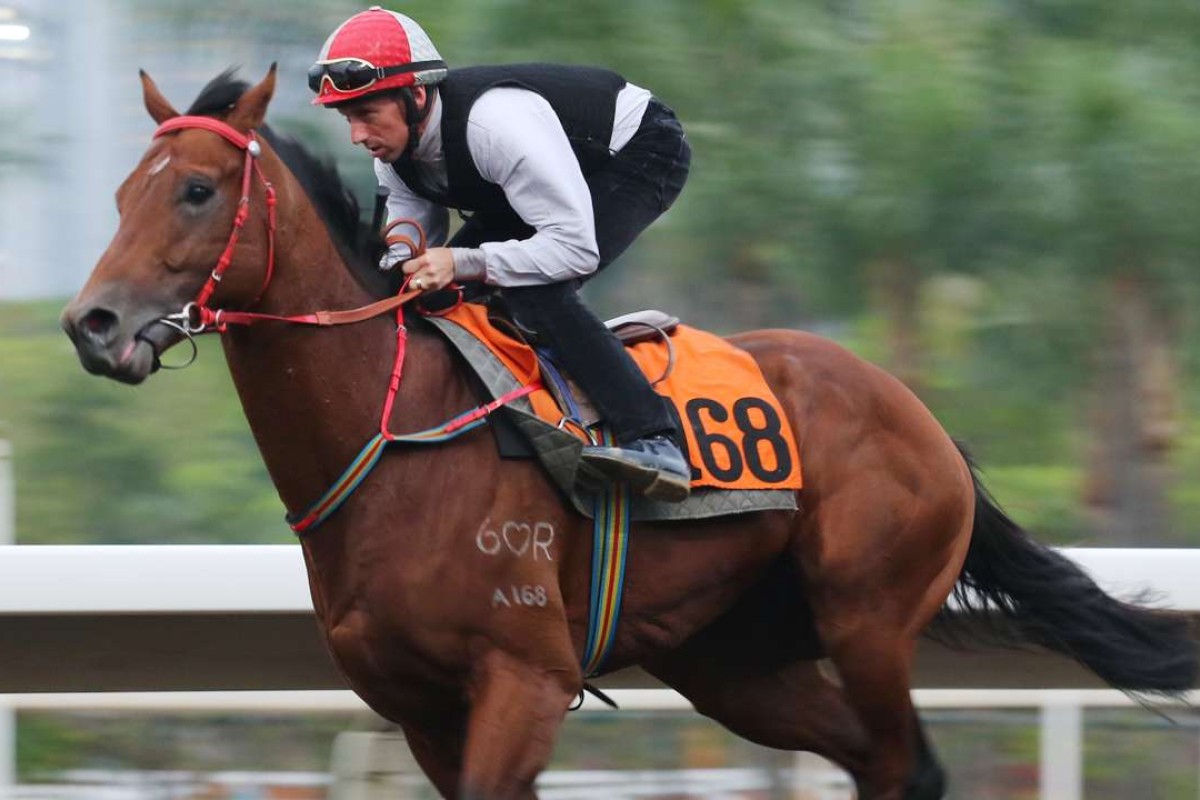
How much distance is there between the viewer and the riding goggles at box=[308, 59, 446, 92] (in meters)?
3.72

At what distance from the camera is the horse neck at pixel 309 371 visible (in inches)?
143

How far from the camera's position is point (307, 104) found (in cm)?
653

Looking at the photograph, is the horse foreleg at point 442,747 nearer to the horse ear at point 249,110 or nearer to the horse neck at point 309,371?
the horse neck at point 309,371

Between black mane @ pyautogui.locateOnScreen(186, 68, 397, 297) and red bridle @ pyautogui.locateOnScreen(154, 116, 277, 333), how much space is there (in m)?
0.07

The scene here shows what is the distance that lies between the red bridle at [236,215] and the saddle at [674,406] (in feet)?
1.59

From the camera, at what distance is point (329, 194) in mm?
3797

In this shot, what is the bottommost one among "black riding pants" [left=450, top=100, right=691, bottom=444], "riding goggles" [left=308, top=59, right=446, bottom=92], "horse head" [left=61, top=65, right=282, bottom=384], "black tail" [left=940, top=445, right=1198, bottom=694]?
"black tail" [left=940, top=445, right=1198, bottom=694]

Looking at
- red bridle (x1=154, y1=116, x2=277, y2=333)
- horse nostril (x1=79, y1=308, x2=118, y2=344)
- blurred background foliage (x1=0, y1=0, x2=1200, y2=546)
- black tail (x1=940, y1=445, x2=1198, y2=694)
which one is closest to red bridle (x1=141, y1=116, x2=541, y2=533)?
red bridle (x1=154, y1=116, x2=277, y2=333)

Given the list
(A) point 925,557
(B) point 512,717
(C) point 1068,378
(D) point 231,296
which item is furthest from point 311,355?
(C) point 1068,378

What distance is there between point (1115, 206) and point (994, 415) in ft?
3.63

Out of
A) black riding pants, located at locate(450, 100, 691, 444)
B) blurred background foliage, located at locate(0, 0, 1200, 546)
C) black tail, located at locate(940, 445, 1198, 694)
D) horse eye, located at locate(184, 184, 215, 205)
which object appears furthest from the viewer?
blurred background foliage, located at locate(0, 0, 1200, 546)

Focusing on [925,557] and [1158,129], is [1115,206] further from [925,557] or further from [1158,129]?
[925,557]

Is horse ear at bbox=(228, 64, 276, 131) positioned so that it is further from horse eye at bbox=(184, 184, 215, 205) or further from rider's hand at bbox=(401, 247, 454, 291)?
rider's hand at bbox=(401, 247, 454, 291)

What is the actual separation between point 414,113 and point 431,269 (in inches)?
12.4
